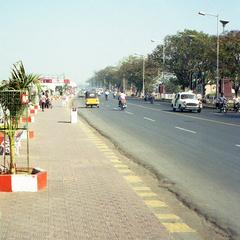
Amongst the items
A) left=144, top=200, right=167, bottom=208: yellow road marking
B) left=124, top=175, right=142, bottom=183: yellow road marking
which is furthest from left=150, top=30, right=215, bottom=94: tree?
left=144, top=200, right=167, bottom=208: yellow road marking

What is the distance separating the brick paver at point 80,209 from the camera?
6440mm

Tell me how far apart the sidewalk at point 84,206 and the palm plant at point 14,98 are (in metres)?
1.22

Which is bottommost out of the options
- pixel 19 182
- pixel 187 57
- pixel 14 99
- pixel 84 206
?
pixel 84 206

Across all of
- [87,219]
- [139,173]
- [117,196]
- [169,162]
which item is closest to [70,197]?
[117,196]

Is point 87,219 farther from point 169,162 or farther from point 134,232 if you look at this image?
point 169,162

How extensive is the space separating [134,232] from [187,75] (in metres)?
78.0

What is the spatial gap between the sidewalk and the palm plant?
4.00ft

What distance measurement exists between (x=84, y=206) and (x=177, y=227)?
5.42 feet

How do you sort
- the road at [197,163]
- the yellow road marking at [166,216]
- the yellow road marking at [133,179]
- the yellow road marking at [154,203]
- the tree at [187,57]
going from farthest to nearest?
1. the tree at [187,57]
2. the yellow road marking at [133,179]
3. the road at [197,163]
4. the yellow road marking at [154,203]
5. the yellow road marking at [166,216]

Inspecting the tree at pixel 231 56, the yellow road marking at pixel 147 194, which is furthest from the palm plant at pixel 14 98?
the tree at pixel 231 56

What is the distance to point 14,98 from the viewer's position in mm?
9297

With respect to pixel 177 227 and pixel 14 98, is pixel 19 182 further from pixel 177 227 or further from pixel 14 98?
pixel 177 227

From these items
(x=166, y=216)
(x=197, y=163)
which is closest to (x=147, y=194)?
(x=166, y=216)

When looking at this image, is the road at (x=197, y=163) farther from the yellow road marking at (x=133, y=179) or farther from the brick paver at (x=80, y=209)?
the brick paver at (x=80, y=209)
